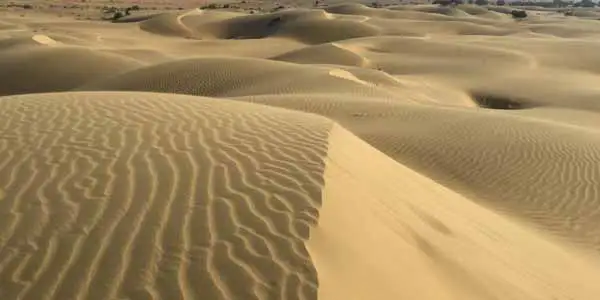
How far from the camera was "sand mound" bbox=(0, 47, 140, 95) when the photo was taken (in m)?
23.1

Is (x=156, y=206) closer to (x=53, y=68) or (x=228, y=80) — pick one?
(x=228, y=80)

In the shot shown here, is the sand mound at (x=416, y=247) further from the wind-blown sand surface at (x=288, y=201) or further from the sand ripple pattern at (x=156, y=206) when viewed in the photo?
the sand ripple pattern at (x=156, y=206)

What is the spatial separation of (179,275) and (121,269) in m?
0.39

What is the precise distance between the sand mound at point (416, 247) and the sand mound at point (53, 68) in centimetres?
1772

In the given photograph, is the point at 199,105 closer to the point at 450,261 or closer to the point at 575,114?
the point at 450,261

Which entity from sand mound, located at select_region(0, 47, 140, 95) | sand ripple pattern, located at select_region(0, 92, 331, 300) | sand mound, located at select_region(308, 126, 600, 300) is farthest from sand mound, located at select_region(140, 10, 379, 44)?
sand ripple pattern, located at select_region(0, 92, 331, 300)

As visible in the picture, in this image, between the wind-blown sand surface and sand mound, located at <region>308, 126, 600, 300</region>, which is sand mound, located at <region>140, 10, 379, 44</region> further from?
sand mound, located at <region>308, 126, 600, 300</region>

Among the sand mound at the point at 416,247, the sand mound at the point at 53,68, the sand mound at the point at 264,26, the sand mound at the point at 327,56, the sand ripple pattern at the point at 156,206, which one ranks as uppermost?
the sand ripple pattern at the point at 156,206

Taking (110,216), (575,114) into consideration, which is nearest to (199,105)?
(110,216)

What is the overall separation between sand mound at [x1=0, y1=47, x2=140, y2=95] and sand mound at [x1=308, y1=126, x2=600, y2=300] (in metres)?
17.7

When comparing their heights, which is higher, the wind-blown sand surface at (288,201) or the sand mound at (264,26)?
the wind-blown sand surface at (288,201)

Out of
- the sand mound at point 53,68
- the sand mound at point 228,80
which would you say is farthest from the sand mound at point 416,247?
the sand mound at point 53,68

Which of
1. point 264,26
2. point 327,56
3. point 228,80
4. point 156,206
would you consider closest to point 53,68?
point 228,80

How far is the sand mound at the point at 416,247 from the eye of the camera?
4383 mm
